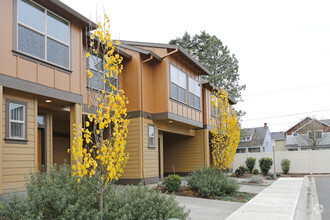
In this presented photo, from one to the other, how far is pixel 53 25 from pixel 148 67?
5.76 meters

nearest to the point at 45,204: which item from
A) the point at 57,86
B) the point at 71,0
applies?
the point at 57,86

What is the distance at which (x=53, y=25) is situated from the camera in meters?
9.56

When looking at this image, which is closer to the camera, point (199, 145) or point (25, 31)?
point (25, 31)

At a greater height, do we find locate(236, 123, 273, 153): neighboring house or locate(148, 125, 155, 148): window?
locate(148, 125, 155, 148): window

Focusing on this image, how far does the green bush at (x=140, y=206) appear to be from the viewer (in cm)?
596

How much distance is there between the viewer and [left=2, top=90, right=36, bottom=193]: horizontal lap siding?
791 cm

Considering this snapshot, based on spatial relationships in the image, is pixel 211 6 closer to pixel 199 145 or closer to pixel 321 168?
pixel 199 145

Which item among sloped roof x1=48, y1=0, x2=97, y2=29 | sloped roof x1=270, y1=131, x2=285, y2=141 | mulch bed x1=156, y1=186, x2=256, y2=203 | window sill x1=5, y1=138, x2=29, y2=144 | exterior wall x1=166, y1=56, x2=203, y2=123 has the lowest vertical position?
mulch bed x1=156, y1=186, x2=256, y2=203

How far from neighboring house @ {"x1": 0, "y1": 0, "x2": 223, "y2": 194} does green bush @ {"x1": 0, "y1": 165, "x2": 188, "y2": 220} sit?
999 millimetres

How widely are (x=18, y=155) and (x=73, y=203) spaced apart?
2.95m

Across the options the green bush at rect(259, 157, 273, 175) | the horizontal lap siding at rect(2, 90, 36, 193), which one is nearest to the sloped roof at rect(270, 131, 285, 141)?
the green bush at rect(259, 157, 273, 175)

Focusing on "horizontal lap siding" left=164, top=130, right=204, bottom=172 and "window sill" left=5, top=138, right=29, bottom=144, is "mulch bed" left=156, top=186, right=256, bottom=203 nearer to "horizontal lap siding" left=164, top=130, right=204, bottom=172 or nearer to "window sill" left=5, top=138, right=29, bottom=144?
"window sill" left=5, top=138, right=29, bottom=144

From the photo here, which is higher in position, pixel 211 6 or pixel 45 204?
pixel 211 6

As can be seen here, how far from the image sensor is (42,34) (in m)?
9.10
